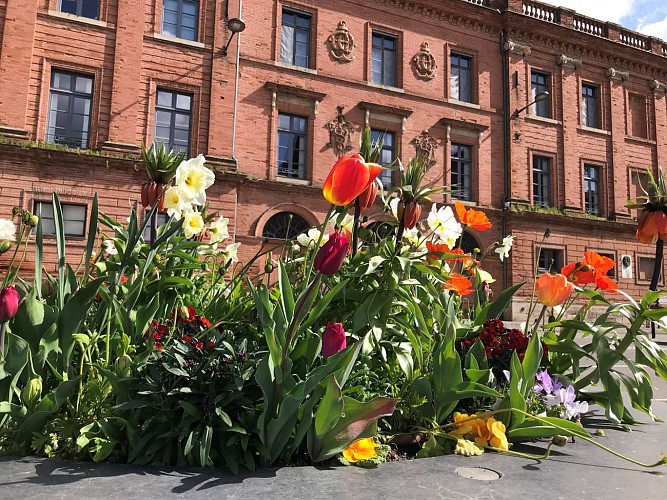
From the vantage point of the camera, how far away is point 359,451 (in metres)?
1.65

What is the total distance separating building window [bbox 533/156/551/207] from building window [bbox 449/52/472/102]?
3.94 metres

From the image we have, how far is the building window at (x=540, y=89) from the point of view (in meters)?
20.4

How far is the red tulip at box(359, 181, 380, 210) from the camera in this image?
2.17 m

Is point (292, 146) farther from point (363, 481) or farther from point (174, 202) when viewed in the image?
point (363, 481)

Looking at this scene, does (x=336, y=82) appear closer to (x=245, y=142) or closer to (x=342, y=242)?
(x=245, y=142)

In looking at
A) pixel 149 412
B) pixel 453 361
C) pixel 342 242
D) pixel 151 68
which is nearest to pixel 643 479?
pixel 453 361

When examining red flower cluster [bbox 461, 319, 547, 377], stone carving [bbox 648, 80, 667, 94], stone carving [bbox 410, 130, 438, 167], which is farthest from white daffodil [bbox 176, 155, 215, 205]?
stone carving [bbox 648, 80, 667, 94]

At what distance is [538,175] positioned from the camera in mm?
20266

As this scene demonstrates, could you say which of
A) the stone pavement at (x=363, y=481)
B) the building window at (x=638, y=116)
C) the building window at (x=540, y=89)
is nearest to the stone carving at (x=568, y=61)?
the building window at (x=540, y=89)

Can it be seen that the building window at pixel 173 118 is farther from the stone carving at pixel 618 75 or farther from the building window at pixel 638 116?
the building window at pixel 638 116

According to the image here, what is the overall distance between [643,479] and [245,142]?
49.4 ft

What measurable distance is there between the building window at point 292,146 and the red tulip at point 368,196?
14.3 metres

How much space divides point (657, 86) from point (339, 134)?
51.9 feet

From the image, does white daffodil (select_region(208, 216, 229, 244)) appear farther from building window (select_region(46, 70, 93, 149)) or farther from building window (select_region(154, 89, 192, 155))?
building window (select_region(46, 70, 93, 149))
